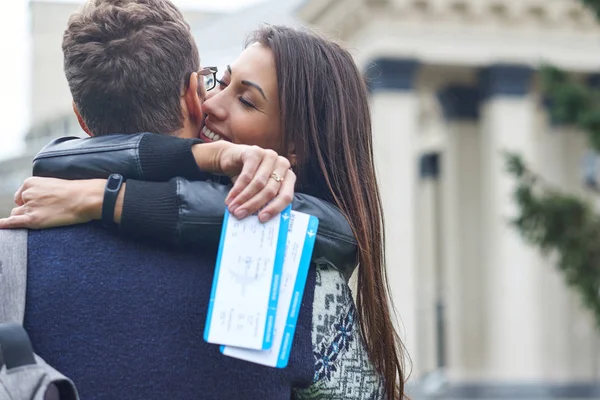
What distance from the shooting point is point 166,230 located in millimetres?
2057

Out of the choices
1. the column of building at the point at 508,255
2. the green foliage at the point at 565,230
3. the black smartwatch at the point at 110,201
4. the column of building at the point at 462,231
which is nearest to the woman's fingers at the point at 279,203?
the black smartwatch at the point at 110,201

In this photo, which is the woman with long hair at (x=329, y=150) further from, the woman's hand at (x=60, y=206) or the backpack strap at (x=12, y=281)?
the backpack strap at (x=12, y=281)

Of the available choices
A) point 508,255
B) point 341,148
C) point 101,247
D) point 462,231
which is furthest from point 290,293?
point 462,231

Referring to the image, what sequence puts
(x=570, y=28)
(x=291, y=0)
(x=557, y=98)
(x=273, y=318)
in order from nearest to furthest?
(x=273, y=318)
(x=557, y=98)
(x=570, y=28)
(x=291, y=0)

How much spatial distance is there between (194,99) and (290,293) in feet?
1.38

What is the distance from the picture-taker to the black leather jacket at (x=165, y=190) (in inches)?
81.3

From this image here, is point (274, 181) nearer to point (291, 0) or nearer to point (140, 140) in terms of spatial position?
point (140, 140)

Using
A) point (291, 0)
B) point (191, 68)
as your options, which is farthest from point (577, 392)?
point (191, 68)

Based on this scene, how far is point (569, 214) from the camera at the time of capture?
40.4 ft

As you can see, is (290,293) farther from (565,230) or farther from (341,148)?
(565,230)

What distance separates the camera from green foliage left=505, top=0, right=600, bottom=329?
1164 centimetres

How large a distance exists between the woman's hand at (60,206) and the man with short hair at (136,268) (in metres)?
0.02

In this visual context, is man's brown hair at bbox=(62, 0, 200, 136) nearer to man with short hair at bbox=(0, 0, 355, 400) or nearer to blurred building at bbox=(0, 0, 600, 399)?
man with short hair at bbox=(0, 0, 355, 400)

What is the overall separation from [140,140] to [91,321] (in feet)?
1.05
